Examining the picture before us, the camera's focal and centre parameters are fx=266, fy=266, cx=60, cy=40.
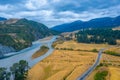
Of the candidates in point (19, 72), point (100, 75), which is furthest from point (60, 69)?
point (100, 75)

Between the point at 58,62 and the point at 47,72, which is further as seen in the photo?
the point at 58,62

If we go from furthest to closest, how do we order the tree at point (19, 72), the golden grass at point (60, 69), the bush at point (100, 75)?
the golden grass at point (60, 69) → the tree at point (19, 72) → the bush at point (100, 75)

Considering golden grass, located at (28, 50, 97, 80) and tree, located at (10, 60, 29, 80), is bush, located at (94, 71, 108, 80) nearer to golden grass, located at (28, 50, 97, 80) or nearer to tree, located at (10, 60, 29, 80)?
golden grass, located at (28, 50, 97, 80)

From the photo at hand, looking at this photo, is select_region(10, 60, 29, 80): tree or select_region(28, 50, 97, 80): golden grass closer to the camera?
select_region(10, 60, 29, 80): tree

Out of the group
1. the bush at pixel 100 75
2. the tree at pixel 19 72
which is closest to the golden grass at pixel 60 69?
the tree at pixel 19 72

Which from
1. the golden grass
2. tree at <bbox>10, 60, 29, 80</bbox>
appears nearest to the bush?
the golden grass

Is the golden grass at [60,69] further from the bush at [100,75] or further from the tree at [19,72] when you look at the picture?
the bush at [100,75]

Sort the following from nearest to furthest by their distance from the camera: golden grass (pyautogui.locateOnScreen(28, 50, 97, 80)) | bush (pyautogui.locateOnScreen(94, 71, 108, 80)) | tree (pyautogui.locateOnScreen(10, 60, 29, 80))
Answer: bush (pyautogui.locateOnScreen(94, 71, 108, 80)) → tree (pyautogui.locateOnScreen(10, 60, 29, 80)) → golden grass (pyautogui.locateOnScreen(28, 50, 97, 80))

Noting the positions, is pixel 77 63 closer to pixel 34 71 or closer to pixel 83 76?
pixel 34 71

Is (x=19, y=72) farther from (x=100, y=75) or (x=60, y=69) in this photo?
(x=100, y=75)

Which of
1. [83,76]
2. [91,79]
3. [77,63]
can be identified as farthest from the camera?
[77,63]

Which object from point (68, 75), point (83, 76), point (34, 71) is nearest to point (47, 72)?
point (34, 71)
